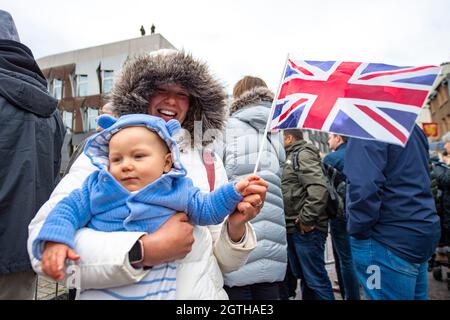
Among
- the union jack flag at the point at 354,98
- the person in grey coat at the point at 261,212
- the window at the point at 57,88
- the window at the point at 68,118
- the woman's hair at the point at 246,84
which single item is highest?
the window at the point at 57,88

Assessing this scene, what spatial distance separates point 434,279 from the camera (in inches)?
193

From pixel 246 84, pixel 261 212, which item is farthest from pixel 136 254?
pixel 246 84

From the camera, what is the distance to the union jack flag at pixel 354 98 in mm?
1522

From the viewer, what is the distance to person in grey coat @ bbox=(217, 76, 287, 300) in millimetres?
2180

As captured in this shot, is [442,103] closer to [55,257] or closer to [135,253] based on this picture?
[135,253]

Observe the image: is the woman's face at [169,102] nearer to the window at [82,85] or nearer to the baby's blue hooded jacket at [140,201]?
the baby's blue hooded jacket at [140,201]

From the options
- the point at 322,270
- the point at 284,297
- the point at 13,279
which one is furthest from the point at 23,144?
the point at 322,270

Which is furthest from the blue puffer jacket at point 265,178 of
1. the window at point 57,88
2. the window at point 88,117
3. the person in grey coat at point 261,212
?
the window at point 57,88

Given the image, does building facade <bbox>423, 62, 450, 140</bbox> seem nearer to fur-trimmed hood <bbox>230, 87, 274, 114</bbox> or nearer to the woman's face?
fur-trimmed hood <bbox>230, 87, 274, 114</bbox>

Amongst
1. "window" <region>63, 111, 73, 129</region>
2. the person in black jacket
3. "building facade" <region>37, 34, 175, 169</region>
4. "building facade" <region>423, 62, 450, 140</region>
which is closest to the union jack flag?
the person in black jacket

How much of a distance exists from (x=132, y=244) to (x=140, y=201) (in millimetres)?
171

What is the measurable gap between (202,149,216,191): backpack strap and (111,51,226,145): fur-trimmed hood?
0.29 feet

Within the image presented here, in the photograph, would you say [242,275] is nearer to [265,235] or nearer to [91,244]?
[265,235]

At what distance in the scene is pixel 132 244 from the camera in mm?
1134
